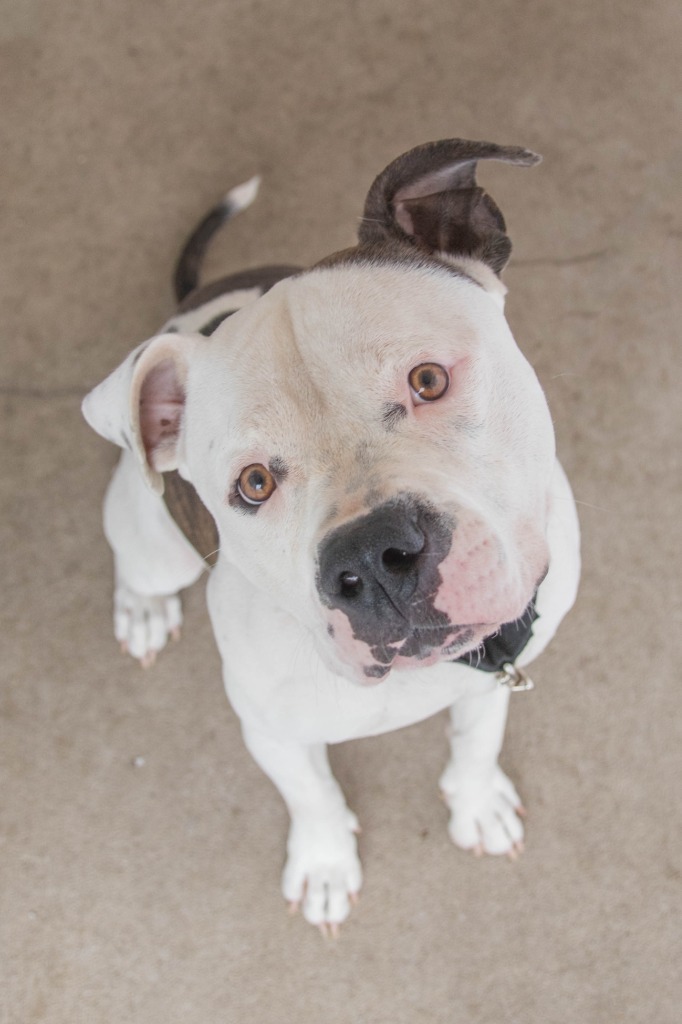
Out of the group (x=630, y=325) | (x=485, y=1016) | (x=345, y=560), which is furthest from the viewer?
(x=630, y=325)

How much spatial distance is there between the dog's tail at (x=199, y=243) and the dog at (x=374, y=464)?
843mm

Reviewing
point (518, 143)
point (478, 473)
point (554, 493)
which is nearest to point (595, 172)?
point (518, 143)

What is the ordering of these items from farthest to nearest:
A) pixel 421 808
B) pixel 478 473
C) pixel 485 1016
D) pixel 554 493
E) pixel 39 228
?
pixel 39 228 < pixel 421 808 < pixel 485 1016 < pixel 554 493 < pixel 478 473

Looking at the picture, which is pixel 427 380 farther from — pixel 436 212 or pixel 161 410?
pixel 161 410

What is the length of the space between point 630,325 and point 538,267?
0.37 metres

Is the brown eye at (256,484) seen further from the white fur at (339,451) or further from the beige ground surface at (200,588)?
the beige ground surface at (200,588)

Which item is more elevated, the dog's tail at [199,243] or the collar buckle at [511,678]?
the dog's tail at [199,243]

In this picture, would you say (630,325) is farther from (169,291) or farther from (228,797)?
(228,797)

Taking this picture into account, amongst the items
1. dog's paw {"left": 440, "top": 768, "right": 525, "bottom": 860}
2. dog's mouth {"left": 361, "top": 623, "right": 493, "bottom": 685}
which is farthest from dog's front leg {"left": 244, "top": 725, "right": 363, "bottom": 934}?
dog's mouth {"left": 361, "top": 623, "right": 493, "bottom": 685}

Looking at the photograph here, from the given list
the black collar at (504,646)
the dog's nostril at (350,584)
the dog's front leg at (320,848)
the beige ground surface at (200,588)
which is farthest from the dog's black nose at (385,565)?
the beige ground surface at (200,588)

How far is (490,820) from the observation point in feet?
8.71

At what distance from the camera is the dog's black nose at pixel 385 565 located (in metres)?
1.37

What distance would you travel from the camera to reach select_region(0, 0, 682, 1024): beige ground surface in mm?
2658

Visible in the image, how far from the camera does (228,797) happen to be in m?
2.82
